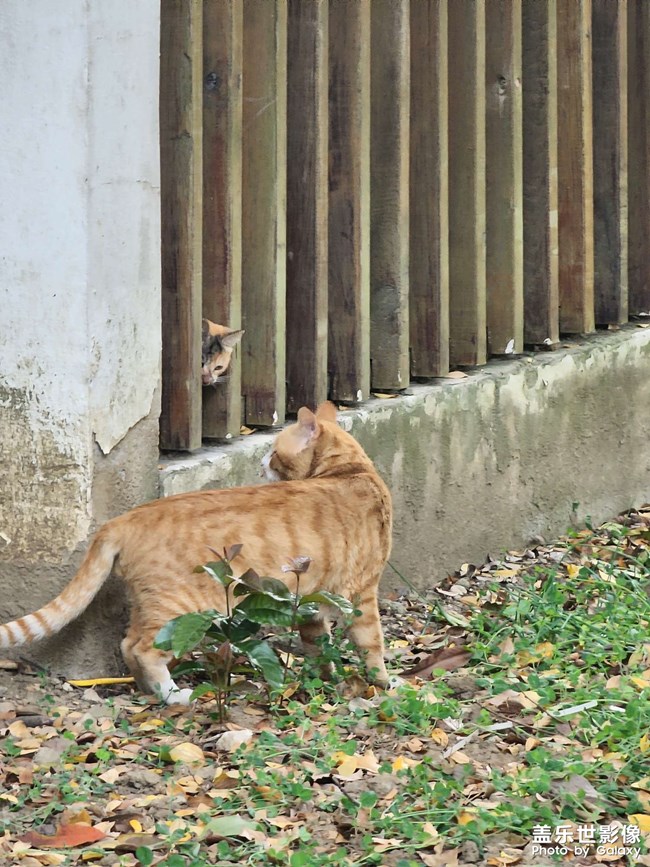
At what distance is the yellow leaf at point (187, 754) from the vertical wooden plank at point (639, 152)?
194 inches

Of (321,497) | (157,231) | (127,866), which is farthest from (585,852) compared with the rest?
(157,231)

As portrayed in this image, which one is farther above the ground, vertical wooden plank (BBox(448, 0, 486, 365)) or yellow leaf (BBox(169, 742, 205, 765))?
vertical wooden plank (BBox(448, 0, 486, 365))

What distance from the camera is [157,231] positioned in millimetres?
4844

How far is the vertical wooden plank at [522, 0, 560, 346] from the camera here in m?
7.14

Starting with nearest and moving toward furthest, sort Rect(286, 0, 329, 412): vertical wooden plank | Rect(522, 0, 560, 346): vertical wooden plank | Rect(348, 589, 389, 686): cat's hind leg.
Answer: Rect(348, 589, 389, 686): cat's hind leg
Rect(286, 0, 329, 412): vertical wooden plank
Rect(522, 0, 560, 346): vertical wooden plank

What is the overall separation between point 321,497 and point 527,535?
Answer: 2.30 meters

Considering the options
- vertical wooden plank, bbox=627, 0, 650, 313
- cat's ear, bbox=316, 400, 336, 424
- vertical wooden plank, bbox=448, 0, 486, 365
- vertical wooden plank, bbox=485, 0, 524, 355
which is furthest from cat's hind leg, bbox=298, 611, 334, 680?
vertical wooden plank, bbox=627, 0, 650, 313

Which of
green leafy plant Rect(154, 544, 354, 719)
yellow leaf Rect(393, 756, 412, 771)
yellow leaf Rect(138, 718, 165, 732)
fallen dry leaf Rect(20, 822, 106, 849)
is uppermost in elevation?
green leafy plant Rect(154, 544, 354, 719)

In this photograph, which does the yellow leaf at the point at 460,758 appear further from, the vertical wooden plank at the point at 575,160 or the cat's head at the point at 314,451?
the vertical wooden plank at the point at 575,160

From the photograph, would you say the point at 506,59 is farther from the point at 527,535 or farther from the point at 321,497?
the point at 321,497

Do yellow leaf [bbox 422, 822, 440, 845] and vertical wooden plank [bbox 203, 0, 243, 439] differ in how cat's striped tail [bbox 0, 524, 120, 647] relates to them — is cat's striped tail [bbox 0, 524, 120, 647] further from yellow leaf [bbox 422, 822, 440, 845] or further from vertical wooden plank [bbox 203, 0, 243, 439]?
yellow leaf [bbox 422, 822, 440, 845]

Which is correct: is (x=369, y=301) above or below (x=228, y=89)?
below

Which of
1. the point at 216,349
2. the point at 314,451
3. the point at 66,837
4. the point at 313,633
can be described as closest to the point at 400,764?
the point at 66,837

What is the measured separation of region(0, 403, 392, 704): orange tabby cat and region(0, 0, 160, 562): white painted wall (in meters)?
0.21
